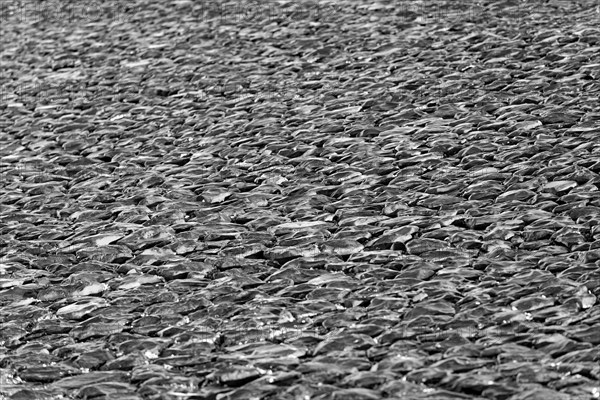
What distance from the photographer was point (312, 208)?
308 centimetres

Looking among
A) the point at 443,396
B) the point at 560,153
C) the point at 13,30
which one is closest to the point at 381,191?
the point at 560,153

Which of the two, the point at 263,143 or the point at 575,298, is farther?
the point at 263,143

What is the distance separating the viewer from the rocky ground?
224 cm

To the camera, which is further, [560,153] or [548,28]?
[548,28]

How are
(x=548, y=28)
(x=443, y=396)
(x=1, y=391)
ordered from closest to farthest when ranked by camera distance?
(x=443, y=396)
(x=1, y=391)
(x=548, y=28)

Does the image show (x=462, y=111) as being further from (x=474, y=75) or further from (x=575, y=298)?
(x=575, y=298)

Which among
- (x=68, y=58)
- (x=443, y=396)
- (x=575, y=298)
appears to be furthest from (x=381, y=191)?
(x=68, y=58)

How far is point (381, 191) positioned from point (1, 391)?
1325mm

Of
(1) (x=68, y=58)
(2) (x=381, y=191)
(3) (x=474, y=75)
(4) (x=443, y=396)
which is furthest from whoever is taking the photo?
(1) (x=68, y=58)

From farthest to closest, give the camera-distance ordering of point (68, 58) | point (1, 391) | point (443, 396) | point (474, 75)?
point (68, 58) < point (474, 75) < point (1, 391) < point (443, 396)

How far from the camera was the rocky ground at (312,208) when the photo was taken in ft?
7.35

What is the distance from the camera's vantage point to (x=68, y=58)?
503 centimetres

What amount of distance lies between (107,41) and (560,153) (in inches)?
109

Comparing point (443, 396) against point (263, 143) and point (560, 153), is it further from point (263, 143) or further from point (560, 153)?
point (263, 143)
